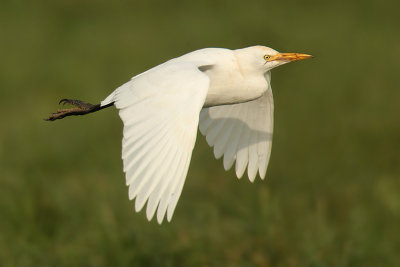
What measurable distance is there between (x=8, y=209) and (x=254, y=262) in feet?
6.52

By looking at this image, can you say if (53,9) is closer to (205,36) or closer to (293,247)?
(205,36)

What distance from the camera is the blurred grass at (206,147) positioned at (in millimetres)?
7754

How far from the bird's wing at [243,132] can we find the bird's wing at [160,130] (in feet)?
4.07

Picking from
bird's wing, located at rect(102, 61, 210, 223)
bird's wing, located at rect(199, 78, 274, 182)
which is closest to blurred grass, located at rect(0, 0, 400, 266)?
bird's wing, located at rect(199, 78, 274, 182)

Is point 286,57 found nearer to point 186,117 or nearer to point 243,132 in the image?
point 243,132

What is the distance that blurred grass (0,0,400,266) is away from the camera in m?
7.75

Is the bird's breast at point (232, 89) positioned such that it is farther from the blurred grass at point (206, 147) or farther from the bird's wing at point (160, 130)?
the blurred grass at point (206, 147)

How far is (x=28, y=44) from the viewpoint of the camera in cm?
1317

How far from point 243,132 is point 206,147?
11.5 ft

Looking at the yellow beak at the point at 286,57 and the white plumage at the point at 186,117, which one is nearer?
the white plumage at the point at 186,117

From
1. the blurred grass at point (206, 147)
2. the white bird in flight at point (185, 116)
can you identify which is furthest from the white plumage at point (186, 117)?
the blurred grass at point (206, 147)

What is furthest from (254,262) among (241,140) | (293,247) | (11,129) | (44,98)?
(44,98)

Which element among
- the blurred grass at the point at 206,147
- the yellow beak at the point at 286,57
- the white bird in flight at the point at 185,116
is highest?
the yellow beak at the point at 286,57

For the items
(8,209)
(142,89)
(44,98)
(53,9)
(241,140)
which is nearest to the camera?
(142,89)
